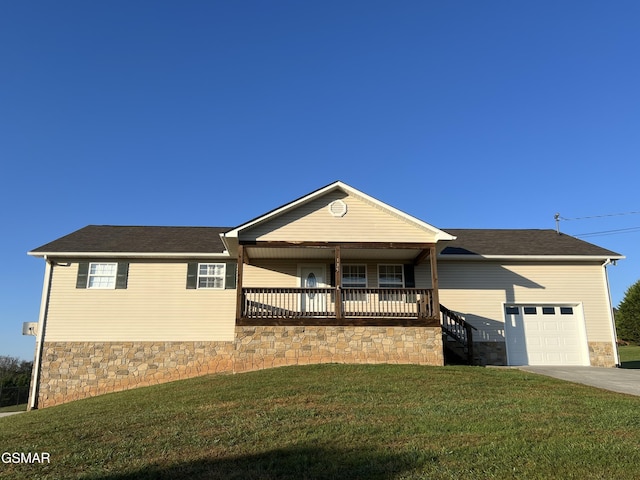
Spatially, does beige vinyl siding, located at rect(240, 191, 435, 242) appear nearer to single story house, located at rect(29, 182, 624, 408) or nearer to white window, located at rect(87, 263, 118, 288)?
single story house, located at rect(29, 182, 624, 408)

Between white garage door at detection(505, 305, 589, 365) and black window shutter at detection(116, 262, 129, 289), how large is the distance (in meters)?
12.6

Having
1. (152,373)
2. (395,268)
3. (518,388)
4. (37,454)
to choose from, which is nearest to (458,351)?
(395,268)

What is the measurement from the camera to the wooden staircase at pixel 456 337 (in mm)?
14820

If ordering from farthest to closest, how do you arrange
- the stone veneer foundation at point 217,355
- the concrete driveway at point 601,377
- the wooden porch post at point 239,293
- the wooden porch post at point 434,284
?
1. the wooden porch post at point 434,284
2. the wooden porch post at point 239,293
3. the stone veneer foundation at point 217,355
4. the concrete driveway at point 601,377

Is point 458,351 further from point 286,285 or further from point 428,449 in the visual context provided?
point 428,449

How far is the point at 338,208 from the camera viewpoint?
592 inches

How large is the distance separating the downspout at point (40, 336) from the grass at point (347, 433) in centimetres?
608

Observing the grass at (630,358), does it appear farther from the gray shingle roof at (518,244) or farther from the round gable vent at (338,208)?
the round gable vent at (338,208)

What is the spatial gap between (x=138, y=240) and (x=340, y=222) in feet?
24.3

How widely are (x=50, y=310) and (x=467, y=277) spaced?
1362 cm

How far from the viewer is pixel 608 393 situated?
31.4ft

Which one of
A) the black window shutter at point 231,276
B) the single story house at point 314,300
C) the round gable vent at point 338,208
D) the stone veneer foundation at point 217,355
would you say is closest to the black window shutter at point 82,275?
the single story house at point 314,300

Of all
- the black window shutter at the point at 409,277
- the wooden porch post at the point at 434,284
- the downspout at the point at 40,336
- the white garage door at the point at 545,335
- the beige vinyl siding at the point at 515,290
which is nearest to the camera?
the wooden porch post at the point at 434,284

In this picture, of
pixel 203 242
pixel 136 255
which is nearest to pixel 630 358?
pixel 203 242
